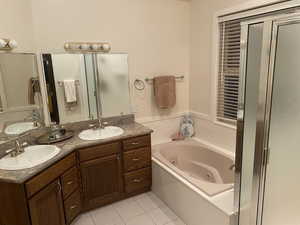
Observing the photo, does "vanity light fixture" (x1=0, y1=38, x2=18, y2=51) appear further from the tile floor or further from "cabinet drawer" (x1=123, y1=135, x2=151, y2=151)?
the tile floor

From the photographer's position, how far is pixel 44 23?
2262 millimetres

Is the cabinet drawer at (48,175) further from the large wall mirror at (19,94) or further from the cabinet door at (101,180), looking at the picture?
the large wall mirror at (19,94)

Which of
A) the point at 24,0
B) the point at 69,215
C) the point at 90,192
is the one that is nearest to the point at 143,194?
the point at 90,192

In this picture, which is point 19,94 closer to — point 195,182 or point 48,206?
point 48,206

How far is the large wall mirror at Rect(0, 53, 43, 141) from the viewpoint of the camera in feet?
6.18

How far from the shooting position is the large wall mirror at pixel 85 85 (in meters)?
2.45

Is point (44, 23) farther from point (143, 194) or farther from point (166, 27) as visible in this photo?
point (143, 194)

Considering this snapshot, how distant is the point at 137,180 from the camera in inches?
101

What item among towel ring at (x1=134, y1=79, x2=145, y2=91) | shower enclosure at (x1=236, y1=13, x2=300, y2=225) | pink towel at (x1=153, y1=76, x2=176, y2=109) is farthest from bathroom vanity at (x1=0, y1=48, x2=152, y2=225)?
shower enclosure at (x1=236, y1=13, x2=300, y2=225)

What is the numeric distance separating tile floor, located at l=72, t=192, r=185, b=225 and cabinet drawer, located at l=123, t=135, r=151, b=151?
27.4 inches

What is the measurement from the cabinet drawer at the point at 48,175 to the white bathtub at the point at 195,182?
1052mm

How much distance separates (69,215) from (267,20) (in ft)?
7.55

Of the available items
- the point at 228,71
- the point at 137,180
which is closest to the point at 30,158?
the point at 137,180

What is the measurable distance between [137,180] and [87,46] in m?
1.74
